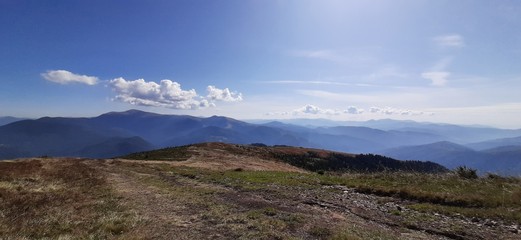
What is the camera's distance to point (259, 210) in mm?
16922

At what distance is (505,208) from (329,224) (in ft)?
32.4

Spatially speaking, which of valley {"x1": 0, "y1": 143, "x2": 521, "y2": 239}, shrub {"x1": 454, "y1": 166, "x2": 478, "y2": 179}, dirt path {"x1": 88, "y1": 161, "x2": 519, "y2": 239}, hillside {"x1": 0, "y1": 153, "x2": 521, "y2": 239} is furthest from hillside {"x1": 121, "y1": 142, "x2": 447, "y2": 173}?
dirt path {"x1": 88, "y1": 161, "x2": 519, "y2": 239}

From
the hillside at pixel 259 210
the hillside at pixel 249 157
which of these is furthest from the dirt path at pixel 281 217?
the hillside at pixel 249 157

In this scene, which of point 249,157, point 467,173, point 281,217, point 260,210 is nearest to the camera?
point 281,217

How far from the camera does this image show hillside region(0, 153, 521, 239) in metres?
12.9

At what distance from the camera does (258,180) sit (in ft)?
97.5

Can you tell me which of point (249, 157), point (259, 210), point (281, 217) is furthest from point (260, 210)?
point (249, 157)

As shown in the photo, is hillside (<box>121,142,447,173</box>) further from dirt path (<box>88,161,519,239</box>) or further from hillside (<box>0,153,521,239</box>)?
dirt path (<box>88,161,519,239</box>)

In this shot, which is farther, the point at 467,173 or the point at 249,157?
the point at 249,157

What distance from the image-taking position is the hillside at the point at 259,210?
42.4 feet

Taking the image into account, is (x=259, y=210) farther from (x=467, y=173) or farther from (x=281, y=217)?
(x=467, y=173)

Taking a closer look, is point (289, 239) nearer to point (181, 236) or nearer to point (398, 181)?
point (181, 236)

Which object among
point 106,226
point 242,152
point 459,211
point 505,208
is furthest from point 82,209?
point 242,152

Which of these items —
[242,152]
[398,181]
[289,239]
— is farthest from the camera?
[242,152]
